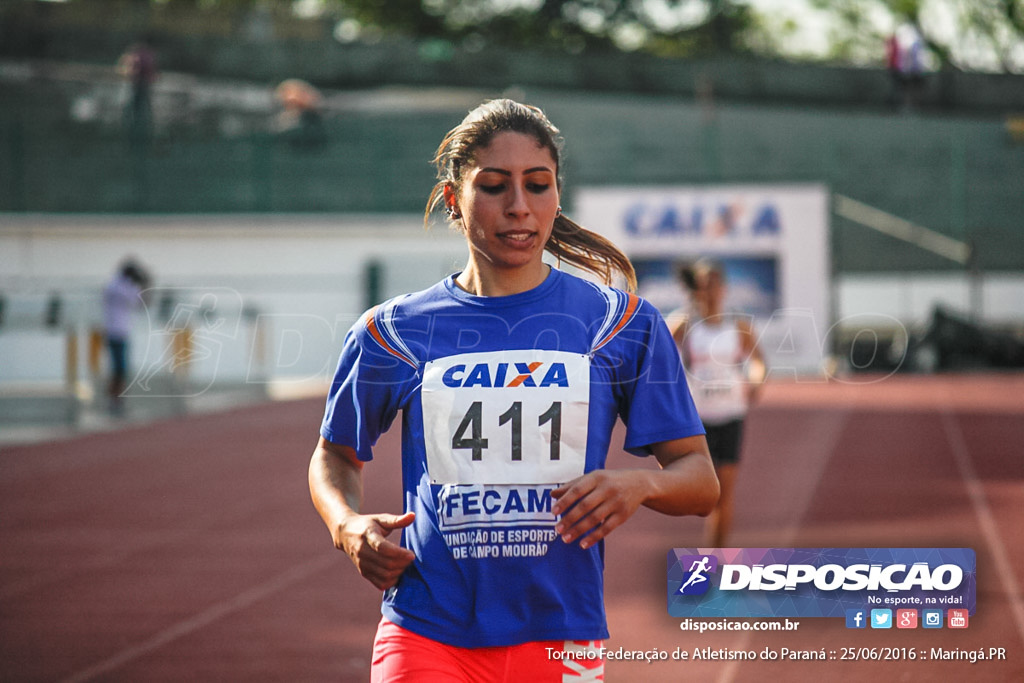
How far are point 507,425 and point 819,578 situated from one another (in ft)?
3.27

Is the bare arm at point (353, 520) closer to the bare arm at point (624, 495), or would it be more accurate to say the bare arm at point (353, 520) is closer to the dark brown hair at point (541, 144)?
the bare arm at point (624, 495)

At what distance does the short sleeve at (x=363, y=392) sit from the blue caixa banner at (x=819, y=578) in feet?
2.74

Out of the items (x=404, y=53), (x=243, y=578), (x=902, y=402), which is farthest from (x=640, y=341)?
(x=404, y=53)

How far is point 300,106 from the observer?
27484 millimetres

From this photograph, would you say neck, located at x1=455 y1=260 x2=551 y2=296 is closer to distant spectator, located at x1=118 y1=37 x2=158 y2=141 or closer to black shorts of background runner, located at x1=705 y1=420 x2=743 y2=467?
black shorts of background runner, located at x1=705 y1=420 x2=743 y2=467

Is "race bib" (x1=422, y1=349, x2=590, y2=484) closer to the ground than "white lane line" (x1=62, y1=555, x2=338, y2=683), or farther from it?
farther from it

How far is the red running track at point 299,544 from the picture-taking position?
5.96 m

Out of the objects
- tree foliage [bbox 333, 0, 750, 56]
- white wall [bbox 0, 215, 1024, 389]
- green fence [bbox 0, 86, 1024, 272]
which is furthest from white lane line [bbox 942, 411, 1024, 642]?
tree foliage [bbox 333, 0, 750, 56]

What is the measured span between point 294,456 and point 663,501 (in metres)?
12.0

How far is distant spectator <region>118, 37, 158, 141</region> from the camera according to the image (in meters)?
27.5

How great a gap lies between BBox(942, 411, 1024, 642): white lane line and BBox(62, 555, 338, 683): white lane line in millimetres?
4145

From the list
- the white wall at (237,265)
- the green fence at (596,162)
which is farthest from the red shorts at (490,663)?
the green fence at (596,162)

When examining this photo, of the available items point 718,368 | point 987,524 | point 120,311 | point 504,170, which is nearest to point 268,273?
point 120,311

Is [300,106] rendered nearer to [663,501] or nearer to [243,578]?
[243,578]
